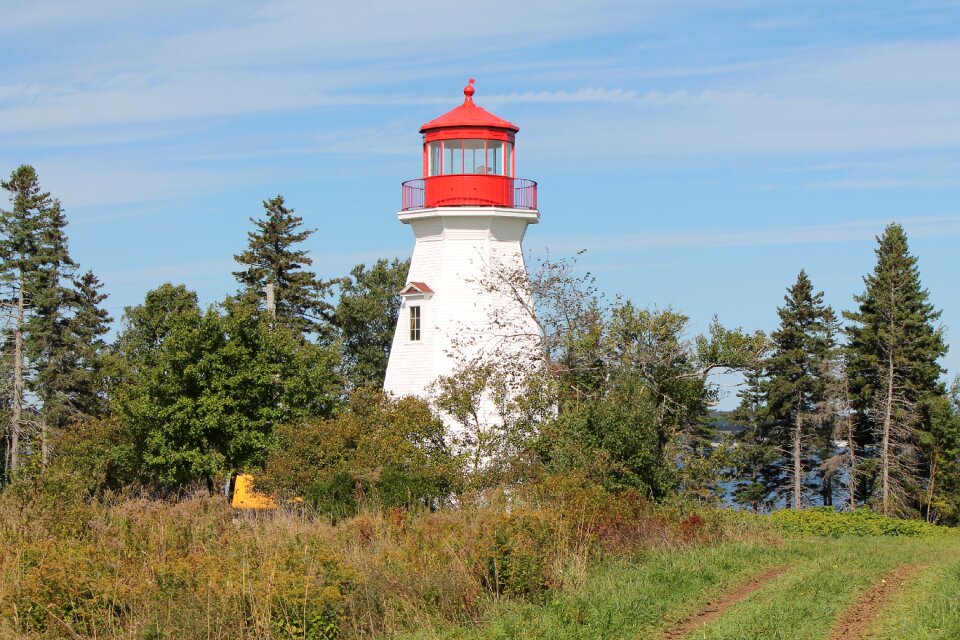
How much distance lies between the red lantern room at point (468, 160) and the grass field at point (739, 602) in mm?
13747

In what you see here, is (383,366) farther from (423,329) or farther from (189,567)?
(189,567)

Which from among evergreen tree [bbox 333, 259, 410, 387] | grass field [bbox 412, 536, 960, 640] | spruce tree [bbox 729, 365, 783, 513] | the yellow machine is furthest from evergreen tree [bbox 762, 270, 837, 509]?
grass field [bbox 412, 536, 960, 640]

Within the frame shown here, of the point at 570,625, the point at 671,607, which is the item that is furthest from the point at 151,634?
the point at 671,607

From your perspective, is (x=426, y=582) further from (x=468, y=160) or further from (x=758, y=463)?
(x=758, y=463)

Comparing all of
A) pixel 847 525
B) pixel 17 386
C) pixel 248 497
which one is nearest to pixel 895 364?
pixel 847 525

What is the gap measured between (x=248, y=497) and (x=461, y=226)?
900 centimetres

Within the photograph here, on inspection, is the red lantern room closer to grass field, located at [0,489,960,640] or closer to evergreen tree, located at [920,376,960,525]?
grass field, located at [0,489,960,640]

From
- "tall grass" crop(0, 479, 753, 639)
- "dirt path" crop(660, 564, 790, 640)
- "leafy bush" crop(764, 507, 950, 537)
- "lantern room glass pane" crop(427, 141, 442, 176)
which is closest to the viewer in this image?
"tall grass" crop(0, 479, 753, 639)

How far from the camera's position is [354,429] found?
24.7 meters

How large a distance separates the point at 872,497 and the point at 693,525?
25090mm

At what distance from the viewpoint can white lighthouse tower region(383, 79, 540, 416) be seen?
93.0 ft

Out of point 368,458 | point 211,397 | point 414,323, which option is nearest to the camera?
point 368,458

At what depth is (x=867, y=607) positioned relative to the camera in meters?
12.8

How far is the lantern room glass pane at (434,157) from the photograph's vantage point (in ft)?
93.9
